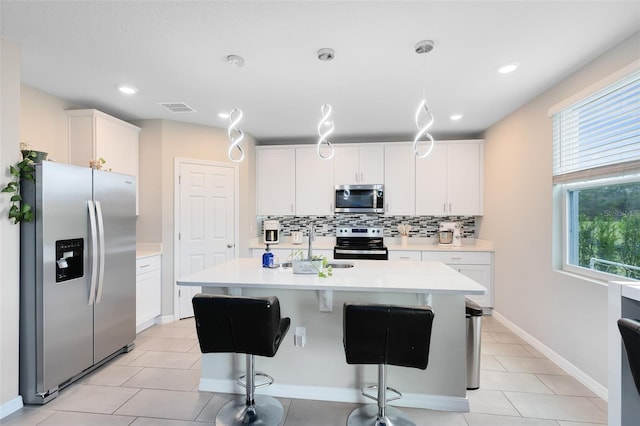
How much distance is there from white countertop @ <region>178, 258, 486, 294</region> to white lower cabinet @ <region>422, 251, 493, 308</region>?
5.77ft

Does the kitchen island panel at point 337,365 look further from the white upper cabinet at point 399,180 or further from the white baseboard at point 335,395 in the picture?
the white upper cabinet at point 399,180

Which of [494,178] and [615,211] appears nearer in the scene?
[615,211]

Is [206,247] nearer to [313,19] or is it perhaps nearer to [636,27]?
[313,19]

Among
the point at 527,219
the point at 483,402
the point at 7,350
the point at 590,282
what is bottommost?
the point at 483,402

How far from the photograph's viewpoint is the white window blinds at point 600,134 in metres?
2.07

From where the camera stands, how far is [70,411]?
6.86 feet

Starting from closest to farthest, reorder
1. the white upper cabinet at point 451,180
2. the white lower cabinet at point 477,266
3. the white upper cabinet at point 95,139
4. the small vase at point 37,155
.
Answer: the small vase at point 37,155
the white upper cabinet at point 95,139
the white lower cabinet at point 477,266
the white upper cabinet at point 451,180

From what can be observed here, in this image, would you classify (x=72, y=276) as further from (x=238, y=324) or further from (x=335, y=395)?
(x=335, y=395)

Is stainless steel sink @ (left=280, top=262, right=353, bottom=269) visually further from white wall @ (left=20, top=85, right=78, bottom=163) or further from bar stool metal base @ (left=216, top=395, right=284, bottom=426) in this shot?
white wall @ (left=20, top=85, right=78, bottom=163)

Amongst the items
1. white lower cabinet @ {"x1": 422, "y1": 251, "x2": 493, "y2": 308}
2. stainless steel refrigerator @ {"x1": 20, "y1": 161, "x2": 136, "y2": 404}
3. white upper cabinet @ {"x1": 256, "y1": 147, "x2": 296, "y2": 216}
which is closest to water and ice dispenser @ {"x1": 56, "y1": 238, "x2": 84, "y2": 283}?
stainless steel refrigerator @ {"x1": 20, "y1": 161, "x2": 136, "y2": 404}

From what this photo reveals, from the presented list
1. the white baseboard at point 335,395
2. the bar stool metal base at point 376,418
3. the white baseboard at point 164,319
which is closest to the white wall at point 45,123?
the white baseboard at point 164,319

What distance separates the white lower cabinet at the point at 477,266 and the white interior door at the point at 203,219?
9.35 ft

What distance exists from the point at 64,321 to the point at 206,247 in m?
1.87

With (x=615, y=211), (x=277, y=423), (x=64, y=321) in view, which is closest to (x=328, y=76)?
(x=615, y=211)
